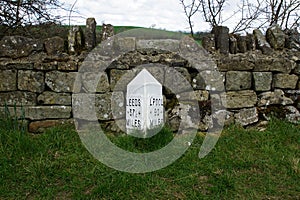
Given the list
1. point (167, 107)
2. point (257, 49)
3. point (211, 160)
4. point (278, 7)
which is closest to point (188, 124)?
point (167, 107)

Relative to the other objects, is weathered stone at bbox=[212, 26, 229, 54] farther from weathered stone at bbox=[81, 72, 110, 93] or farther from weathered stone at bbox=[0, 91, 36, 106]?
weathered stone at bbox=[0, 91, 36, 106]

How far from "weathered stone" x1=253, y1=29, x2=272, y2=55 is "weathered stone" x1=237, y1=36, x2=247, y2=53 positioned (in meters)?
0.16

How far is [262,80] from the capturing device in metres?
4.10

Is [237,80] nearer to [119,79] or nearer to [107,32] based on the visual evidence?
[119,79]

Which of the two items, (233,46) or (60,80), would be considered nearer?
(60,80)

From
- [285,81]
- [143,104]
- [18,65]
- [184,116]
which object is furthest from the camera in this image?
[285,81]

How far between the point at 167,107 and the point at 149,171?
1039 millimetres

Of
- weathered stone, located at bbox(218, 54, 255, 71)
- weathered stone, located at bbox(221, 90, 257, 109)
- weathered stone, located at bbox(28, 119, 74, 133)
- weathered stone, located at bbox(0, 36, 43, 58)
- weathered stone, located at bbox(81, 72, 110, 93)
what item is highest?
weathered stone, located at bbox(0, 36, 43, 58)

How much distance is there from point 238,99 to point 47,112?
207 cm

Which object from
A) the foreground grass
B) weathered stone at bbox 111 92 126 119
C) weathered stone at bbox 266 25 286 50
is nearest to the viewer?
the foreground grass

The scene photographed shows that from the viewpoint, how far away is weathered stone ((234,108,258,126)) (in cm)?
406

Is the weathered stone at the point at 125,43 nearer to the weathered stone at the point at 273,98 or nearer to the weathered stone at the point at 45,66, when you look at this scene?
the weathered stone at the point at 45,66

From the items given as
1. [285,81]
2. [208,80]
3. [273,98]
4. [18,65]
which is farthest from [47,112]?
[285,81]

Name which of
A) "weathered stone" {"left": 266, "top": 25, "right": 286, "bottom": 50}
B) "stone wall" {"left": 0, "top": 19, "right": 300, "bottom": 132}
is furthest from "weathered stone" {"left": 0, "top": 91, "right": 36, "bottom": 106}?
"weathered stone" {"left": 266, "top": 25, "right": 286, "bottom": 50}
